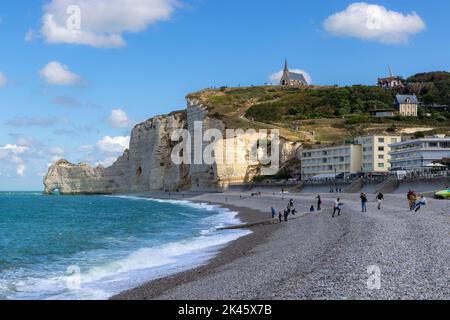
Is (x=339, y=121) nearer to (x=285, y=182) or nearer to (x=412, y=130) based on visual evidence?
(x=412, y=130)

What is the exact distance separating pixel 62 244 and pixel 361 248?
2025 cm

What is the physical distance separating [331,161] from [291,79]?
346 feet

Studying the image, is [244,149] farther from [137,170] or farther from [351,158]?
[137,170]

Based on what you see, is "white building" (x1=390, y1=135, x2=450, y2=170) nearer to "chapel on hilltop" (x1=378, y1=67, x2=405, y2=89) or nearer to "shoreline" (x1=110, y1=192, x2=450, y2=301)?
"shoreline" (x1=110, y1=192, x2=450, y2=301)

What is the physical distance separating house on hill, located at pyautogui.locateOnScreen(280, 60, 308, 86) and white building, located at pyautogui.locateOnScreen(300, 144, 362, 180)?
96896 millimetres

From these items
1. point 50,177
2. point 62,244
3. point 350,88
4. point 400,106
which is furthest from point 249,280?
point 50,177

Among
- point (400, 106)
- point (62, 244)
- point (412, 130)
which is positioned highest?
point (400, 106)

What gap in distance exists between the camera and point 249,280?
14.6 meters

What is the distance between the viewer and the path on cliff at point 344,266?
37.3ft

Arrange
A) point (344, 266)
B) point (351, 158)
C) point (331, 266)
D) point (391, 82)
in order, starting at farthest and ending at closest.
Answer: point (391, 82), point (351, 158), point (331, 266), point (344, 266)

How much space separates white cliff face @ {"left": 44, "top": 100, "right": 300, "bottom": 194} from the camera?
9381 centimetres

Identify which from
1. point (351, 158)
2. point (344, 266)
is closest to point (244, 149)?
point (351, 158)

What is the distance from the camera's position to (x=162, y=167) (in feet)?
384
